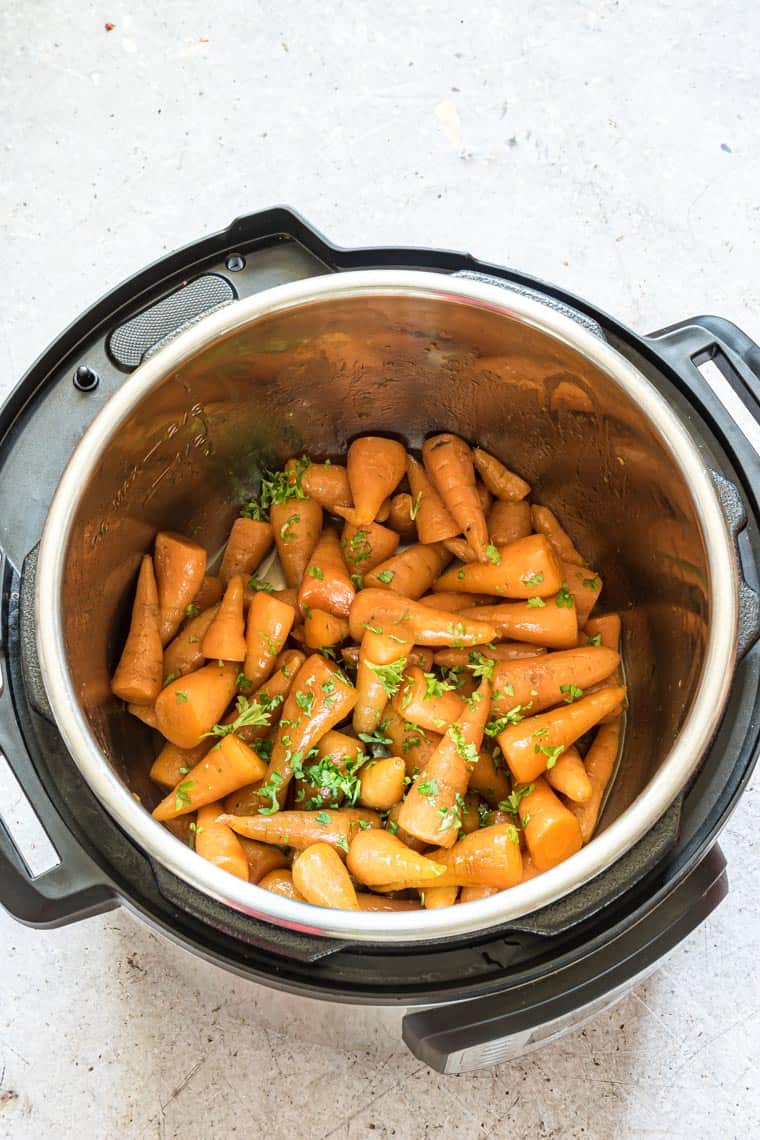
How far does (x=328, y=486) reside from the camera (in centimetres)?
112

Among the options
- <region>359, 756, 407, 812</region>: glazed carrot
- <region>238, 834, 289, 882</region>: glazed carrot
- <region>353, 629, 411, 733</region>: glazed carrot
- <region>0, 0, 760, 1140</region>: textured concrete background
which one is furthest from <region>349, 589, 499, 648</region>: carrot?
<region>0, 0, 760, 1140</region>: textured concrete background

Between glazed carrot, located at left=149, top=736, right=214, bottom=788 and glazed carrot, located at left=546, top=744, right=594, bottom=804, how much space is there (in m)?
0.33

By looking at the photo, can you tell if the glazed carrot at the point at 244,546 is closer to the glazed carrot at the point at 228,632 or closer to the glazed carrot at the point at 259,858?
the glazed carrot at the point at 228,632

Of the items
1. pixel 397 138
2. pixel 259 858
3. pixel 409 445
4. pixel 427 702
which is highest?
pixel 397 138

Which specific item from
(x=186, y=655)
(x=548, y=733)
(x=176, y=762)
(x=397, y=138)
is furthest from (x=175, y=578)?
(x=397, y=138)

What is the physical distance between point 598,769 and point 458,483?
0.32 metres

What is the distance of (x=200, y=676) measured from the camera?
985 mm

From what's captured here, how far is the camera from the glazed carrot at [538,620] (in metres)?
1.03

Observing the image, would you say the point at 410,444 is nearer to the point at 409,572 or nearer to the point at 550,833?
the point at 409,572

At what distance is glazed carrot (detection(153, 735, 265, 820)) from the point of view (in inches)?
36.6

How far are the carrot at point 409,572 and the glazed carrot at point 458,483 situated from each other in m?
0.05

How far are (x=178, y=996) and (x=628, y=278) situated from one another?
1041 millimetres

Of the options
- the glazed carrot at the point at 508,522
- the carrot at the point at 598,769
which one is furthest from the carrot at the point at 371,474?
the carrot at the point at 598,769

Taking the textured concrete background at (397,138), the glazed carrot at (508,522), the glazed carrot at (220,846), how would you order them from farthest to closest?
the textured concrete background at (397,138)
the glazed carrot at (508,522)
the glazed carrot at (220,846)
